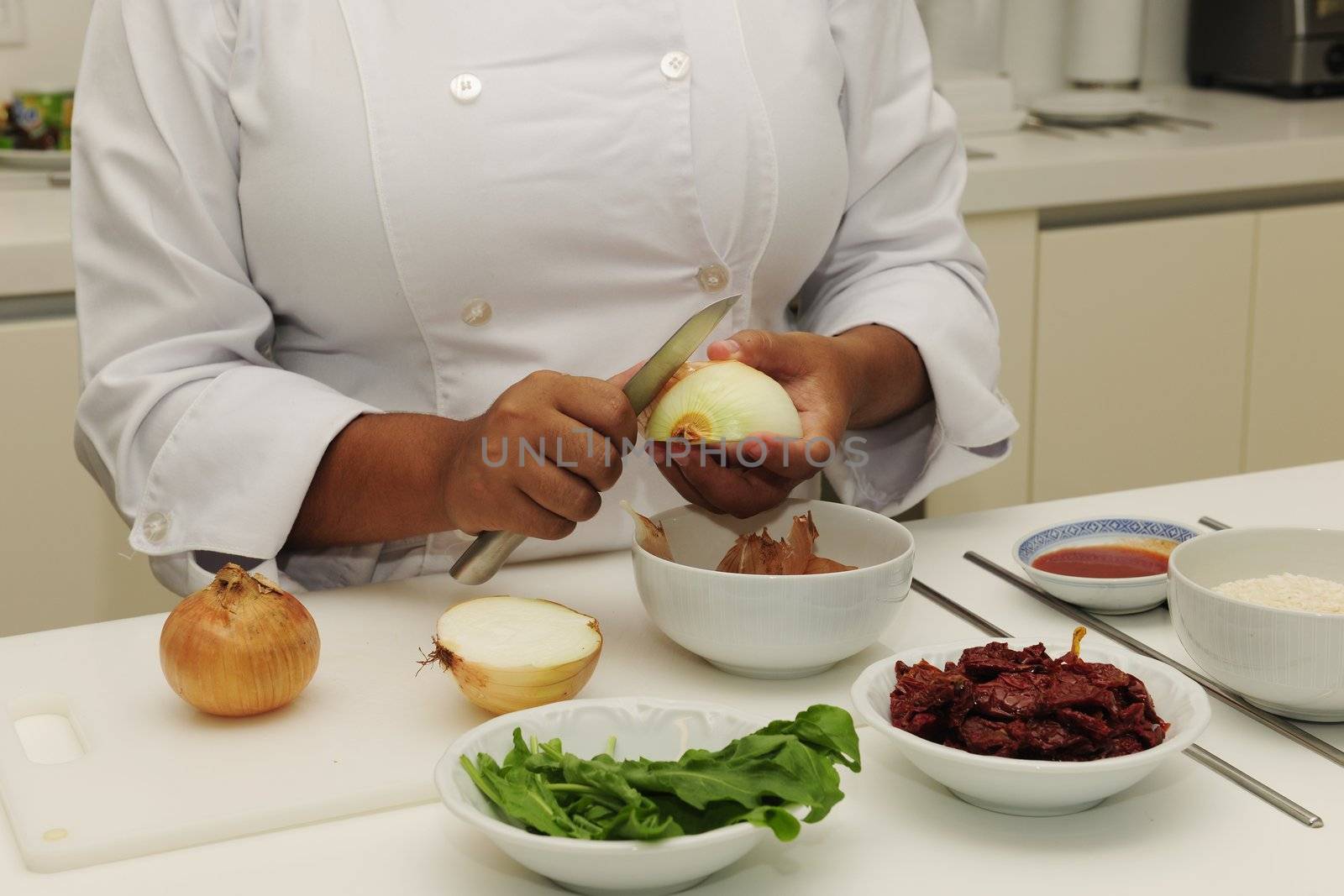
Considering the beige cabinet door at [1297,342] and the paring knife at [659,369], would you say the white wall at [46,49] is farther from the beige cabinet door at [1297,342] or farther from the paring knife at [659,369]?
the beige cabinet door at [1297,342]

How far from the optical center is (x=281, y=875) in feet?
2.11

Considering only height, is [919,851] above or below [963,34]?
below

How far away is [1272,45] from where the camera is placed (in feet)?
7.64

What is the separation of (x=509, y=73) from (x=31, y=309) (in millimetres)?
838

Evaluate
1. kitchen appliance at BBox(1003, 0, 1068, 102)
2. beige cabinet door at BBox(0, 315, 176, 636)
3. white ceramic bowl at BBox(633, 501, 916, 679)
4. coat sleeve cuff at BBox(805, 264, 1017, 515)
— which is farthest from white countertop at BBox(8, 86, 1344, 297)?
white ceramic bowl at BBox(633, 501, 916, 679)

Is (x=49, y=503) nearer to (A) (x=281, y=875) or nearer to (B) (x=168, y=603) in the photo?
(B) (x=168, y=603)

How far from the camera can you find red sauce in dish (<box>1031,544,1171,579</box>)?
92cm

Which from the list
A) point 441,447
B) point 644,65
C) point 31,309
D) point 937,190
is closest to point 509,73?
point 644,65

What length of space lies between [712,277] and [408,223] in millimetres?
215

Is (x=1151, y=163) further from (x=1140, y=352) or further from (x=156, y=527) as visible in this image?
(x=156, y=527)

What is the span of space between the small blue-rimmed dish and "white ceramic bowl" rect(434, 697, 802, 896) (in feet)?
0.92

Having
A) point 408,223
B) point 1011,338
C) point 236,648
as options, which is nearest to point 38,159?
point 408,223

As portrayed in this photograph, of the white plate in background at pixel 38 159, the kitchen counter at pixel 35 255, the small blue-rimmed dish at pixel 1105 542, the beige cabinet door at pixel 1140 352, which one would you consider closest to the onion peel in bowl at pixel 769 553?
the small blue-rimmed dish at pixel 1105 542

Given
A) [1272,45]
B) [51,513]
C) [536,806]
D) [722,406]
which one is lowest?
[51,513]
